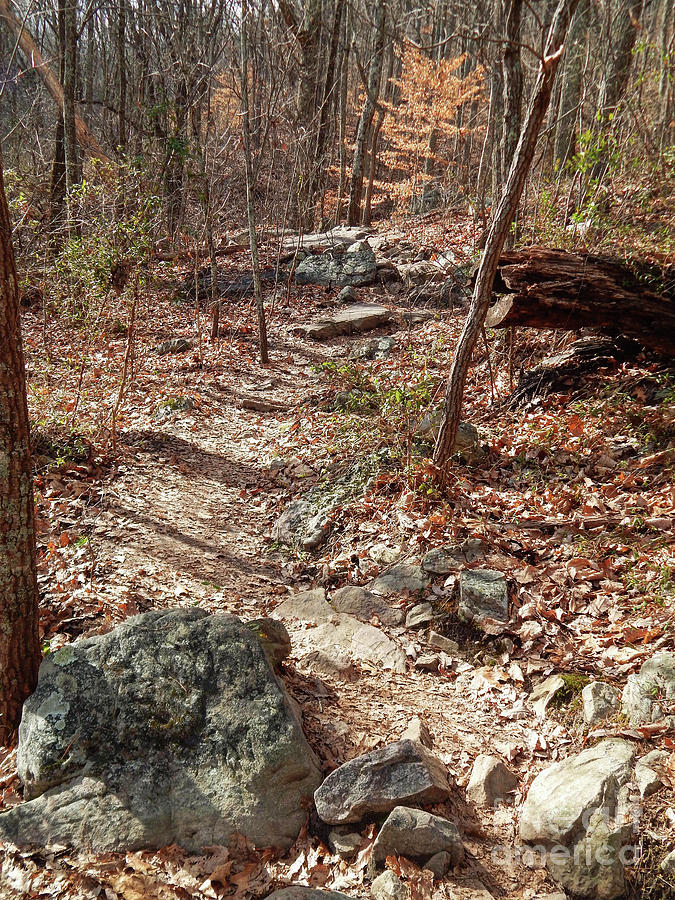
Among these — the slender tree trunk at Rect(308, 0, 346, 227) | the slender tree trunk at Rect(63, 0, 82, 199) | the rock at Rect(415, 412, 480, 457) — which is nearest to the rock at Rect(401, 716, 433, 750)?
the rock at Rect(415, 412, 480, 457)

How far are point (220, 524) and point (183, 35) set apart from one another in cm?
1163

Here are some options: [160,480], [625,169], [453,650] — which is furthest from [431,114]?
[453,650]

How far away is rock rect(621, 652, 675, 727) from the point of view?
9.67 feet

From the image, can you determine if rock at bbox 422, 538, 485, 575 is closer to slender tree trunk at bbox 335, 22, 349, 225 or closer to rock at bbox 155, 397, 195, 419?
rock at bbox 155, 397, 195, 419

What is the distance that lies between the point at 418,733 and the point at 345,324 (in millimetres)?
9038

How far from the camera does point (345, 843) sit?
2.79 metres

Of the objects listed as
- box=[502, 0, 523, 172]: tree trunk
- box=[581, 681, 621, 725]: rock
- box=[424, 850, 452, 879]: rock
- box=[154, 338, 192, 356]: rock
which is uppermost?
box=[502, 0, 523, 172]: tree trunk

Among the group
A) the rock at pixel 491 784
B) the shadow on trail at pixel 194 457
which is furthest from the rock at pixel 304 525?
the rock at pixel 491 784

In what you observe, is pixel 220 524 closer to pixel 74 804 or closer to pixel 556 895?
pixel 74 804

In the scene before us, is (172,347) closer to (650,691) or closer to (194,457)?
(194,457)

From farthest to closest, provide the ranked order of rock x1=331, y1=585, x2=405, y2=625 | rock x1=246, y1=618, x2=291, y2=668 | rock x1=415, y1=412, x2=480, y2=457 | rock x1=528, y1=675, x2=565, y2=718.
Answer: rock x1=415, y1=412, x2=480, y2=457, rock x1=331, y1=585, x2=405, y2=625, rock x1=246, y1=618, x2=291, y2=668, rock x1=528, y1=675, x2=565, y2=718

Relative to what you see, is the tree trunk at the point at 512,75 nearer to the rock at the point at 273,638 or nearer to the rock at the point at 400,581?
the rock at the point at 400,581

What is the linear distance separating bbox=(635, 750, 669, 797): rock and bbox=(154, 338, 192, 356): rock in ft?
31.6

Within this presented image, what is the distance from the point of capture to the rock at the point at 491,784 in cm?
298
